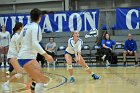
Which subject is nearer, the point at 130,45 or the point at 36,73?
the point at 36,73

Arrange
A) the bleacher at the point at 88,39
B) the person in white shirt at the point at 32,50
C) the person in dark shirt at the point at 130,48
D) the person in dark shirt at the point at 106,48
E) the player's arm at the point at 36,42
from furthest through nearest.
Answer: the bleacher at the point at 88,39 < the person in dark shirt at the point at 106,48 < the person in dark shirt at the point at 130,48 < the person in white shirt at the point at 32,50 < the player's arm at the point at 36,42

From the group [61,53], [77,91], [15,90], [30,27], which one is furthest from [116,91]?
[61,53]

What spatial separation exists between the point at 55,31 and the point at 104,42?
359 centimetres

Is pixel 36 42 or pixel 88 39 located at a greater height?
pixel 36 42

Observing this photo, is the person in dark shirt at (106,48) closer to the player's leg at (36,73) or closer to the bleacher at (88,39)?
the bleacher at (88,39)

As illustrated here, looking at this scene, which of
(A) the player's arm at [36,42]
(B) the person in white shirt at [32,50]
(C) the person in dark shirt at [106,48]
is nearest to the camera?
(A) the player's arm at [36,42]

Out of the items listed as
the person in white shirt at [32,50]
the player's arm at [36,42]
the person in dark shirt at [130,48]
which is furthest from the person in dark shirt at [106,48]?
the player's arm at [36,42]

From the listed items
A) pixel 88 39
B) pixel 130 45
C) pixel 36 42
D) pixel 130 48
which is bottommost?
pixel 130 48

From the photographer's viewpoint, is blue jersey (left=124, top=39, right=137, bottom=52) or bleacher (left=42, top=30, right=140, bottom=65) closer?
blue jersey (left=124, top=39, right=137, bottom=52)

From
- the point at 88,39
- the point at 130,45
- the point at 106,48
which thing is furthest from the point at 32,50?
the point at 88,39

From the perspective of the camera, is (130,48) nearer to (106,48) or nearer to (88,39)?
(106,48)

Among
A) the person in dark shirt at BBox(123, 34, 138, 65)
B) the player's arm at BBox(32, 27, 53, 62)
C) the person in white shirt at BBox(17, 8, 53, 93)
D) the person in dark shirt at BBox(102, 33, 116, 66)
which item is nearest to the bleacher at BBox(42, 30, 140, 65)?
the person in dark shirt at BBox(102, 33, 116, 66)

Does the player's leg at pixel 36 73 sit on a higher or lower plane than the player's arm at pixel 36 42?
lower

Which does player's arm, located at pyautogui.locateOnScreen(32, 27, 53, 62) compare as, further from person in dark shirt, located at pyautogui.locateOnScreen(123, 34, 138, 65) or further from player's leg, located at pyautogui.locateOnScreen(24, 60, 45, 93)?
person in dark shirt, located at pyautogui.locateOnScreen(123, 34, 138, 65)
